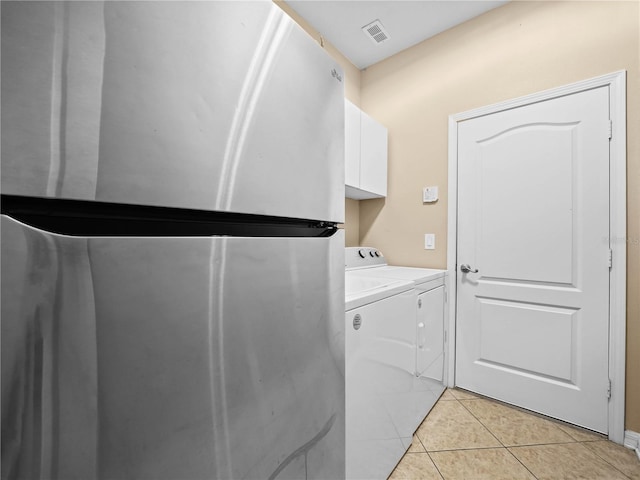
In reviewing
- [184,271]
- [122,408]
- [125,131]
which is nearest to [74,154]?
[125,131]

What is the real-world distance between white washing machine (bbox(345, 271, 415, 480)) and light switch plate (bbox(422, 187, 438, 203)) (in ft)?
3.51

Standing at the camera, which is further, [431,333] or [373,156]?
[373,156]

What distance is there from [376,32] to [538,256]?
210 cm

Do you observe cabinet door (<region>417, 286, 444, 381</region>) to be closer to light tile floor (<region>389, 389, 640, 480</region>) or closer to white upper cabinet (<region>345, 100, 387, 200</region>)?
light tile floor (<region>389, 389, 640, 480</region>)

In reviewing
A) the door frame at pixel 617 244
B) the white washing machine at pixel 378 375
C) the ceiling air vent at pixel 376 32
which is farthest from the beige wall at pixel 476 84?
the white washing machine at pixel 378 375

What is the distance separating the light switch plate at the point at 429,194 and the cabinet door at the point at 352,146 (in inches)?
23.4

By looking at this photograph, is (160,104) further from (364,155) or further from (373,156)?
(373,156)

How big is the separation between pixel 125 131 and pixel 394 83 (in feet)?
8.37

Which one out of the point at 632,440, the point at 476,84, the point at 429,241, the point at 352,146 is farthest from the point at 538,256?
the point at 352,146

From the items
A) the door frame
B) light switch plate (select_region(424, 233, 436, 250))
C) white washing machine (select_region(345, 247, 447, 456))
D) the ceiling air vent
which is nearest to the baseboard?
the door frame

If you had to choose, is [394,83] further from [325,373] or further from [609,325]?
[325,373]

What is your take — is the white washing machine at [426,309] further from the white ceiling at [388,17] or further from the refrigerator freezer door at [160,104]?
the white ceiling at [388,17]

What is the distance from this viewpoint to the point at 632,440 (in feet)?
4.66

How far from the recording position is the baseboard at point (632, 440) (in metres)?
1.40
